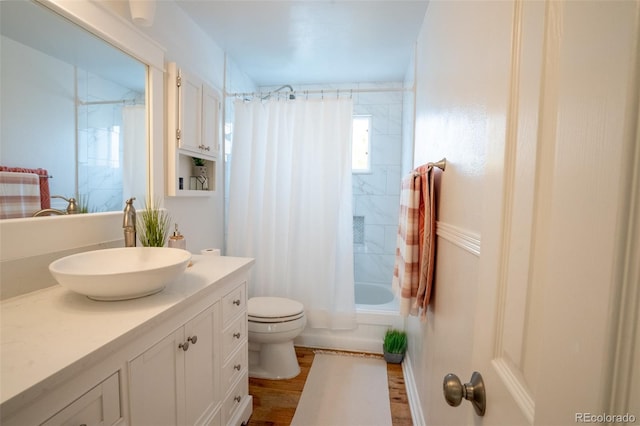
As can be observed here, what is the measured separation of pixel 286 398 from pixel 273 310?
1.74ft

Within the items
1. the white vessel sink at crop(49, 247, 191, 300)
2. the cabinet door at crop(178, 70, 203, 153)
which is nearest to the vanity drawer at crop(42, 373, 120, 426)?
the white vessel sink at crop(49, 247, 191, 300)

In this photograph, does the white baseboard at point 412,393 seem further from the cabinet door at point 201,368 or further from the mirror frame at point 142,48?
the mirror frame at point 142,48

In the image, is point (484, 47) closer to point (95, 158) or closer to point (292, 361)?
point (95, 158)

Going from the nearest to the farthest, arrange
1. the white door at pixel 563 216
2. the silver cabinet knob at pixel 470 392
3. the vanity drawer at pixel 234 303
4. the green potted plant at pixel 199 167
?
1. the white door at pixel 563 216
2. the silver cabinet knob at pixel 470 392
3. the vanity drawer at pixel 234 303
4. the green potted plant at pixel 199 167

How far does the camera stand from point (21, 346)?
67 cm

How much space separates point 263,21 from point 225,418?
7.75 ft

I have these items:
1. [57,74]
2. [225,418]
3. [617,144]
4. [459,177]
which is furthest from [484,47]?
[225,418]

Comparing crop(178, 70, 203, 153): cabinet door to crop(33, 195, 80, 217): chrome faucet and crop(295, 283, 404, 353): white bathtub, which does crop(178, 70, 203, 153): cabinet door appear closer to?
crop(33, 195, 80, 217): chrome faucet

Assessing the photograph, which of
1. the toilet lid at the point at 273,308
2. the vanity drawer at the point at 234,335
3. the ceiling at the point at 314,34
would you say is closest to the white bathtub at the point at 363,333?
the toilet lid at the point at 273,308

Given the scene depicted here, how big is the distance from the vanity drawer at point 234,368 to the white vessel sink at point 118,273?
0.59 m

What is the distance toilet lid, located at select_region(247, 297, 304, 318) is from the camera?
1966 millimetres

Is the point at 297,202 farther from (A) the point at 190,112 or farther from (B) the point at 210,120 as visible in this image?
(A) the point at 190,112

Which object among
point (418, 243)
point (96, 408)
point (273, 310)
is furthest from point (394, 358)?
point (96, 408)

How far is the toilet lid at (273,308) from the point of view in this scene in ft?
6.45
